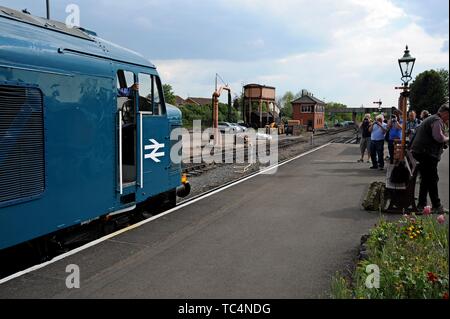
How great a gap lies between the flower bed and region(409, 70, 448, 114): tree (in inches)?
2643

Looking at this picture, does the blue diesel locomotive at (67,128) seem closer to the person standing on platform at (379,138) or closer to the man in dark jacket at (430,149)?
the man in dark jacket at (430,149)

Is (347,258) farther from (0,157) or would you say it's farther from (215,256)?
(0,157)

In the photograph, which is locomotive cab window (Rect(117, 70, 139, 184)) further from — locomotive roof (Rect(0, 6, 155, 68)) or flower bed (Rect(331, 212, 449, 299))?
flower bed (Rect(331, 212, 449, 299))

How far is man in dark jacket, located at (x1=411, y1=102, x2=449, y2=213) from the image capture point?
24.0 ft

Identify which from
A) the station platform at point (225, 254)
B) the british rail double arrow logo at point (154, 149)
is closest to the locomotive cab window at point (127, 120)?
the british rail double arrow logo at point (154, 149)

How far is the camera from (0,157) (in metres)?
4.27

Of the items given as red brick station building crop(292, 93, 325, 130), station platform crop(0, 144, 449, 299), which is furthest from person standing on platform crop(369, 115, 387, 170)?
red brick station building crop(292, 93, 325, 130)

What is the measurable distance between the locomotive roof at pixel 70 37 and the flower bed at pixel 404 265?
4401 mm

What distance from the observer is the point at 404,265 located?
4.38 meters

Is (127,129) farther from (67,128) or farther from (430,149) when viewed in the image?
(430,149)

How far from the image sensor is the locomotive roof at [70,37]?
199 inches
